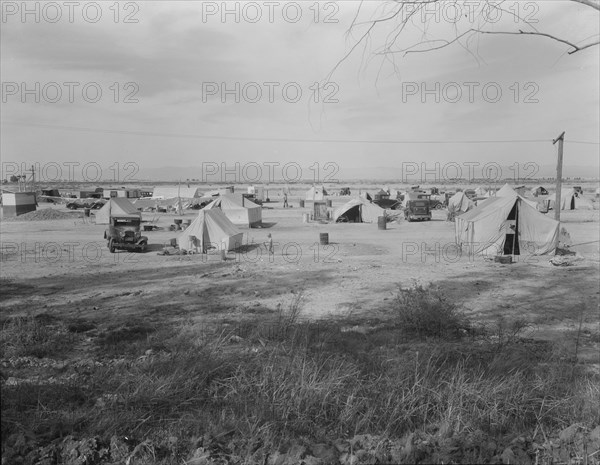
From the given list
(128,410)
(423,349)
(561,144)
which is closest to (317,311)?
(423,349)

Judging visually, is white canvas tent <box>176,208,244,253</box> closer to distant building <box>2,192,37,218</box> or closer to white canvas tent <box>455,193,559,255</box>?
white canvas tent <box>455,193,559,255</box>

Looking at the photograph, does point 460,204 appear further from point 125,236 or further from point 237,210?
point 125,236

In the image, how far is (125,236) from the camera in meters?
22.7

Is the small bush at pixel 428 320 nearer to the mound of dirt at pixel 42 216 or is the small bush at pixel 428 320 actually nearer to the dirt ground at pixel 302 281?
the dirt ground at pixel 302 281

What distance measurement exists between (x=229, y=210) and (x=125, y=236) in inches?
456

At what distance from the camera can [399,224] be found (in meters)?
35.8

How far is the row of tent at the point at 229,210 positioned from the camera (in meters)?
33.8

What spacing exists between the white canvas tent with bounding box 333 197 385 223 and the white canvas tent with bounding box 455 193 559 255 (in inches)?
603

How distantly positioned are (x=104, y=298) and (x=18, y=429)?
29.1 ft

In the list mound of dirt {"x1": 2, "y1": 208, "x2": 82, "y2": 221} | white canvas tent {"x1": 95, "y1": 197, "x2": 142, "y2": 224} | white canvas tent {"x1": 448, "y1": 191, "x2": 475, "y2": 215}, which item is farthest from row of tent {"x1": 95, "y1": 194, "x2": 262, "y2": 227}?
white canvas tent {"x1": 448, "y1": 191, "x2": 475, "y2": 215}

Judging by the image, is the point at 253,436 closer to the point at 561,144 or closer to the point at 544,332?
the point at 544,332

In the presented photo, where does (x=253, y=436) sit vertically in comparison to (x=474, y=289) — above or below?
above

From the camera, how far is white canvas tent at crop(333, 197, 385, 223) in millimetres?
37156

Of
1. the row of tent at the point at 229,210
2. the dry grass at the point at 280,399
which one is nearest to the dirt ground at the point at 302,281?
the dry grass at the point at 280,399
